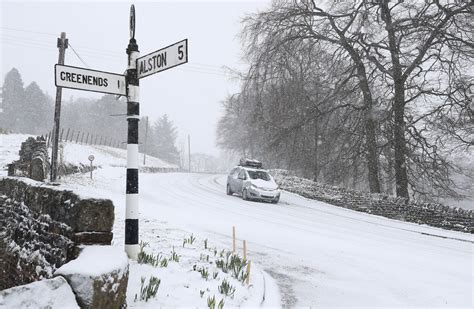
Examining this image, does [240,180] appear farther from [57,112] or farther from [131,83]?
[131,83]

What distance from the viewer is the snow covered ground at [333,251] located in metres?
6.05

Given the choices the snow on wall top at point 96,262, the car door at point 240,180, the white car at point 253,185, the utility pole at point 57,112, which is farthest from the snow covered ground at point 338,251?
the utility pole at point 57,112

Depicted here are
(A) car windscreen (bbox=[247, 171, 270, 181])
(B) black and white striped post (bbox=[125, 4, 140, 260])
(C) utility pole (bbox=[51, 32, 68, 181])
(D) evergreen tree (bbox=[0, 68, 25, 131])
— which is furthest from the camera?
(D) evergreen tree (bbox=[0, 68, 25, 131])

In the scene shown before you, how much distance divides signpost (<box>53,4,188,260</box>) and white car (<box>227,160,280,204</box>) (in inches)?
530

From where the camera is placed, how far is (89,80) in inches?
207

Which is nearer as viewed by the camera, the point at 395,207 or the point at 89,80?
the point at 89,80

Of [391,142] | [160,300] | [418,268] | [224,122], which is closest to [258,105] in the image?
[391,142]

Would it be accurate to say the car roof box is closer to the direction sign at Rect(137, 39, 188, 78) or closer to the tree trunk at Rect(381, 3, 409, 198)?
the tree trunk at Rect(381, 3, 409, 198)

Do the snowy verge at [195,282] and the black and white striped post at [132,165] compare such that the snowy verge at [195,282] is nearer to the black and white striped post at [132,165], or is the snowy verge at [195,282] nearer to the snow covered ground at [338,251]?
the black and white striped post at [132,165]

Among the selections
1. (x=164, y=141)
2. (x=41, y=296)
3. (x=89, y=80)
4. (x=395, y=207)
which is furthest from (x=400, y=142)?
(x=164, y=141)

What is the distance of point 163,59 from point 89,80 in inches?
39.9

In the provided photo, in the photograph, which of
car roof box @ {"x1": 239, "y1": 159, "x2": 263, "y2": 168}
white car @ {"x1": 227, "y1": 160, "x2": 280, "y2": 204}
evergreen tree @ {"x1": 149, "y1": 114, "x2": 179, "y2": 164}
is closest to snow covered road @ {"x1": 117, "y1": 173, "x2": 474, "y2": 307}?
white car @ {"x1": 227, "y1": 160, "x2": 280, "y2": 204}

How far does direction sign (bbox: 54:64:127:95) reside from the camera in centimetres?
503

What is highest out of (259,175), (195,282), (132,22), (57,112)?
(57,112)
